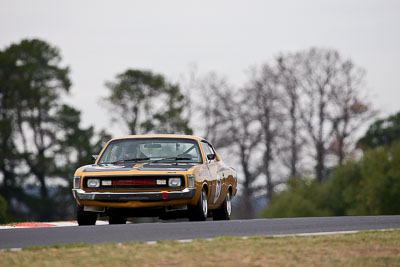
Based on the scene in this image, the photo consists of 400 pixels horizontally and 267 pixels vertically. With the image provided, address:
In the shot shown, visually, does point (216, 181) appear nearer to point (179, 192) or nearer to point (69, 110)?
point (179, 192)

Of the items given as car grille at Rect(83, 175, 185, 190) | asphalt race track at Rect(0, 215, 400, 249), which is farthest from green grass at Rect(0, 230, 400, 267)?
car grille at Rect(83, 175, 185, 190)

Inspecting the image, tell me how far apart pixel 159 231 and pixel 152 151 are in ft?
13.9

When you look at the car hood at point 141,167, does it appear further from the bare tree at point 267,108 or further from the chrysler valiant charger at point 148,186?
the bare tree at point 267,108

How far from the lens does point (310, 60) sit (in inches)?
2406

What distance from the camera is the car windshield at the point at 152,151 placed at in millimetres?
16125

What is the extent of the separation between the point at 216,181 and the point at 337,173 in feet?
142

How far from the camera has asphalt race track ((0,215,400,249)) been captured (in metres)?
11.1

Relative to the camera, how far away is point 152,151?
1633 cm

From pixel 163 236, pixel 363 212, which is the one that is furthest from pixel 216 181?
pixel 363 212

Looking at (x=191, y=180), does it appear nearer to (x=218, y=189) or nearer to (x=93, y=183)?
(x=93, y=183)

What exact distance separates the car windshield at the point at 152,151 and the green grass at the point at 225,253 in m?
5.31

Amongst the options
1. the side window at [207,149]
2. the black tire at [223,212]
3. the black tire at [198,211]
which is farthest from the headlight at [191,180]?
the black tire at [223,212]

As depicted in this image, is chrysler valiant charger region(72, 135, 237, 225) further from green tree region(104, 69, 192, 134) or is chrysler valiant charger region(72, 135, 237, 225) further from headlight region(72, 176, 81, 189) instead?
green tree region(104, 69, 192, 134)

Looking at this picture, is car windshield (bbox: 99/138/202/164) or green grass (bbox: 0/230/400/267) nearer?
green grass (bbox: 0/230/400/267)
